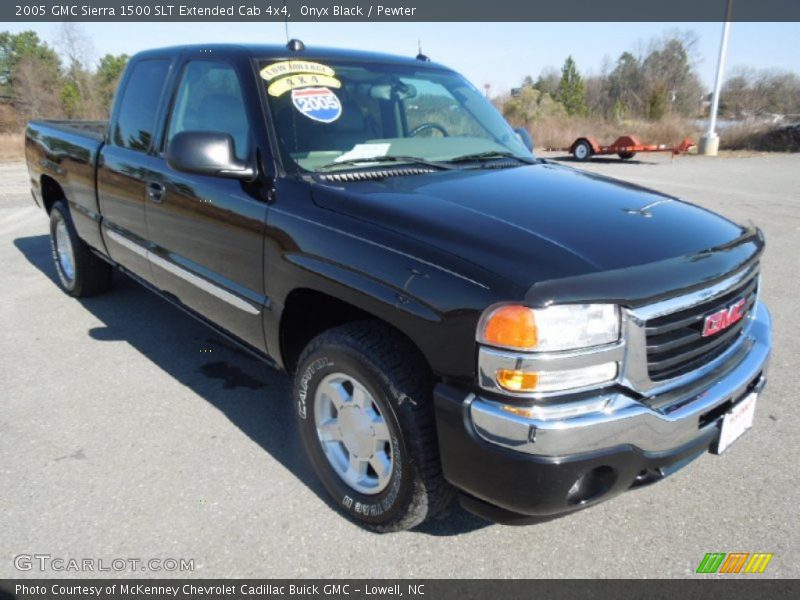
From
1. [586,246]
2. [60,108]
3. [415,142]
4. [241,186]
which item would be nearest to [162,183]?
[241,186]

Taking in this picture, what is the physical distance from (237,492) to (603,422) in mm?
1643

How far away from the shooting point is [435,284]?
1.98 m

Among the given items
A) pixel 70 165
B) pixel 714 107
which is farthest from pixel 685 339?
pixel 714 107

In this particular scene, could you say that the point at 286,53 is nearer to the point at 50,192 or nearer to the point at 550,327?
the point at 550,327

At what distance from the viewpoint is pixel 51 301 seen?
5.26 meters

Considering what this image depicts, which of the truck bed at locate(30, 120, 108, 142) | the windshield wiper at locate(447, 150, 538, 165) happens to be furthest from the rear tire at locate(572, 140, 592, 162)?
the windshield wiper at locate(447, 150, 538, 165)

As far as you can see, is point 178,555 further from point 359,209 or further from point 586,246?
point 586,246

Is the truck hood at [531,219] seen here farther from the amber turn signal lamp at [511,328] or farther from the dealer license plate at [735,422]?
the dealer license plate at [735,422]

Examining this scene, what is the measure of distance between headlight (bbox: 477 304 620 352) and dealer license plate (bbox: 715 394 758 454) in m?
0.68

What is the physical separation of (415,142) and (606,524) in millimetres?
1936

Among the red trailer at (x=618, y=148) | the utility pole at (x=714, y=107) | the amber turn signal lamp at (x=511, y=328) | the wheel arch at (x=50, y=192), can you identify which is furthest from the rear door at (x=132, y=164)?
the utility pole at (x=714, y=107)

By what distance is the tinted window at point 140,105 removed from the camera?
12.2 feet

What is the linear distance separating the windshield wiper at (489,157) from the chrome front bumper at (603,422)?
1534mm
